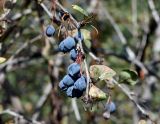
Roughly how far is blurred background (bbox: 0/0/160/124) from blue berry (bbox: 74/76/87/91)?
0.26 m

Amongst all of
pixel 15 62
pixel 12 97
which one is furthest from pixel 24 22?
pixel 12 97

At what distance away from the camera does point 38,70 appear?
13.2 feet

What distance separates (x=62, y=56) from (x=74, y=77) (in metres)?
1.58

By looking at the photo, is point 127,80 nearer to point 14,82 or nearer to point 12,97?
point 12,97

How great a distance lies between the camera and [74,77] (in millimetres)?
1150

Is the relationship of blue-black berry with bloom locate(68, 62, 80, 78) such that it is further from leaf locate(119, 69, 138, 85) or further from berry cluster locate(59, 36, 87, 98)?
leaf locate(119, 69, 138, 85)

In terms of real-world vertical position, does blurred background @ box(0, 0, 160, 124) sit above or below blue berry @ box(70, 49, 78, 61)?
below

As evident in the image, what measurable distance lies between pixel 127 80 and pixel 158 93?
261 cm

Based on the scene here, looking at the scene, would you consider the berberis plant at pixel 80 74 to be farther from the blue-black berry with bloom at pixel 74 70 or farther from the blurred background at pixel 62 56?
the blurred background at pixel 62 56

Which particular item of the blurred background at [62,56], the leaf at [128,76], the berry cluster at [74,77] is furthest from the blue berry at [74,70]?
the leaf at [128,76]

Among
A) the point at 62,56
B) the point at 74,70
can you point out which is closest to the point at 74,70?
the point at 74,70

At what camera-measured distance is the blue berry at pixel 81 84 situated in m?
1.10

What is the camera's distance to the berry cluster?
1108 millimetres

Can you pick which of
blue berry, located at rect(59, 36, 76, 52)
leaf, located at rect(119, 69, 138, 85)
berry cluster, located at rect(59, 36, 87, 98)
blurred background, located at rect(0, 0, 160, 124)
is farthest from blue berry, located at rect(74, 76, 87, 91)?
leaf, located at rect(119, 69, 138, 85)
